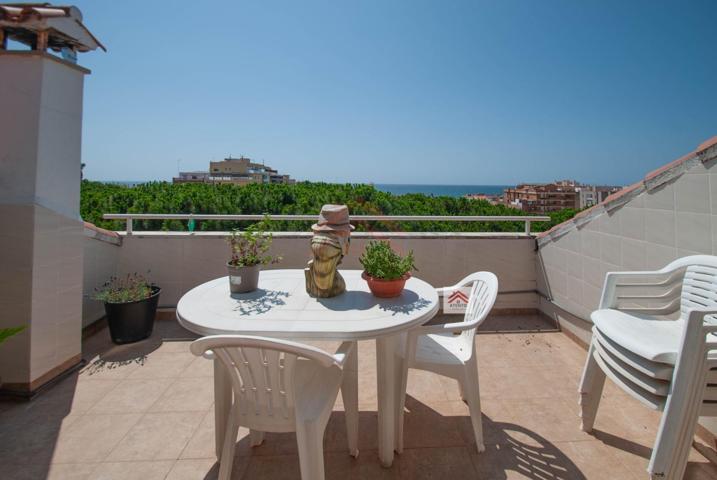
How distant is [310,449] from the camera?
100 cm

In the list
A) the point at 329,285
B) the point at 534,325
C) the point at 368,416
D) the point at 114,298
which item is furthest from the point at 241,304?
the point at 534,325

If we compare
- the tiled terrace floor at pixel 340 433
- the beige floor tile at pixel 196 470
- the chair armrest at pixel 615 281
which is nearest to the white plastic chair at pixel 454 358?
the tiled terrace floor at pixel 340 433

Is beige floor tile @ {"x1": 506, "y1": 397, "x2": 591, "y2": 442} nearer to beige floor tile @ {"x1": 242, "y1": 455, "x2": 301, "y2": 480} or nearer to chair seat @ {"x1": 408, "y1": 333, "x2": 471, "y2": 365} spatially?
chair seat @ {"x1": 408, "y1": 333, "x2": 471, "y2": 365}

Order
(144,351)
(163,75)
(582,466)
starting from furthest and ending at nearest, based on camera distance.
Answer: (163,75)
(144,351)
(582,466)

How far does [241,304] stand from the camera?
1.45 metres

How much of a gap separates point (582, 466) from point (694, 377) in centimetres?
62

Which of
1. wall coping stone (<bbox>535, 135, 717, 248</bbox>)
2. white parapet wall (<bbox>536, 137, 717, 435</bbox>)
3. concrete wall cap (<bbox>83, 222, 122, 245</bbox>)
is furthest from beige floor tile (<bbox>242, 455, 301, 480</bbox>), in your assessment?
concrete wall cap (<bbox>83, 222, 122, 245</bbox>)

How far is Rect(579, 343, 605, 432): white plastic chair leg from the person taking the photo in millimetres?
1608

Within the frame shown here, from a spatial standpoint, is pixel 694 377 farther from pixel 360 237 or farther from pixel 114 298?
pixel 114 298

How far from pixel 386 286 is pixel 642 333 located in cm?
109

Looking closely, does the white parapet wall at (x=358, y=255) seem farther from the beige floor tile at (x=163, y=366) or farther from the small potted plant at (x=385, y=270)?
the small potted plant at (x=385, y=270)

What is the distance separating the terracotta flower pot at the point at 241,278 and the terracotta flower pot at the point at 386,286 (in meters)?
0.59

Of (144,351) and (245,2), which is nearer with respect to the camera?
(144,351)

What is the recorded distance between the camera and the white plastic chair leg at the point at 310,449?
99cm
